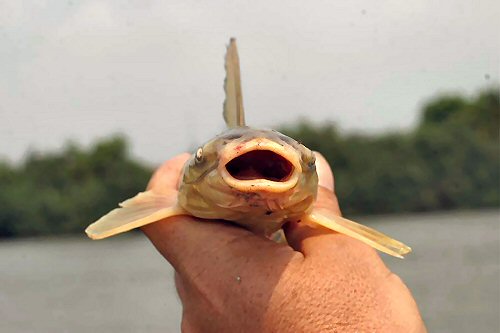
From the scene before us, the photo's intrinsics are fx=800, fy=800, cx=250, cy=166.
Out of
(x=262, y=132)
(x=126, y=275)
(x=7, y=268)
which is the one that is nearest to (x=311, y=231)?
(x=262, y=132)

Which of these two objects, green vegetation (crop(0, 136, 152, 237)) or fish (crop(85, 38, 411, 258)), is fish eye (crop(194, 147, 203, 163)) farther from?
green vegetation (crop(0, 136, 152, 237))

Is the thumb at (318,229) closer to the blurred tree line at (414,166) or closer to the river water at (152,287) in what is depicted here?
the river water at (152,287)

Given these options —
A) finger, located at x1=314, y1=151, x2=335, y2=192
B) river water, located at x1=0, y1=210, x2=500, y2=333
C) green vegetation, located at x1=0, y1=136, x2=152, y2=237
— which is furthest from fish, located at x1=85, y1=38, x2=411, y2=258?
green vegetation, located at x1=0, y1=136, x2=152, y2=237

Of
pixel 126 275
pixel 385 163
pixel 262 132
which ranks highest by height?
pixel 262 132

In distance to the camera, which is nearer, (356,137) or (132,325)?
(132,325)

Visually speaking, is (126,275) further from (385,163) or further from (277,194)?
(385,163)

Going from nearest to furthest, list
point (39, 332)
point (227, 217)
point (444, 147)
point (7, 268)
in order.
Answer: point (227, 217), point (39, 332), point (7, 268), point (444, 147)

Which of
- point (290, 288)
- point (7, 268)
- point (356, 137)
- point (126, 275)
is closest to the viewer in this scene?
point (290, 288)
